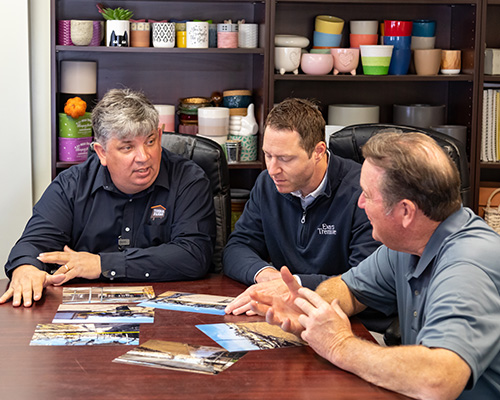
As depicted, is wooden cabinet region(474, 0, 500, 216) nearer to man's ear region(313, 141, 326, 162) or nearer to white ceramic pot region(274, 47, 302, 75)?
white ceramic pot region(274, 47, 302, 75)

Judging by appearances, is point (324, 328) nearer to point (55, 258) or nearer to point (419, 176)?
point (419, 176)

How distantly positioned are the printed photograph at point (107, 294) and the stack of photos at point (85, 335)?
217mm

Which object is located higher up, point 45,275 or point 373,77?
point 373,77

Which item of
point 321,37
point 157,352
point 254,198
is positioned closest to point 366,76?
point 321,37

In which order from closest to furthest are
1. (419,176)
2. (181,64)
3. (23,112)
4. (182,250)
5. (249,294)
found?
(419,176), (249,294), (182,250), (23,112), (181,64)

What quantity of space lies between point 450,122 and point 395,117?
0.33 metres

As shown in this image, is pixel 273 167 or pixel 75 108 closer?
pixel 273 167

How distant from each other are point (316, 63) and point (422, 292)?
6.92 feet

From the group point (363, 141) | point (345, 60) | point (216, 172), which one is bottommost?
point (216, 172)

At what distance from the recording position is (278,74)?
3.56 m

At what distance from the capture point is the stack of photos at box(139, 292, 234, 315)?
1.89m

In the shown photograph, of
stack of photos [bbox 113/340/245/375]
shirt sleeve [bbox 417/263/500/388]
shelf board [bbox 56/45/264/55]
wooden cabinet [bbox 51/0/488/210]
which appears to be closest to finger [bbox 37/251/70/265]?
stack of photos [bbox 113/340/245/375]

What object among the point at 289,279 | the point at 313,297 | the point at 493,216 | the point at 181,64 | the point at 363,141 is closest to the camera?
the point at 313,297

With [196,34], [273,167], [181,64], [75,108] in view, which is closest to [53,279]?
[273,167]
